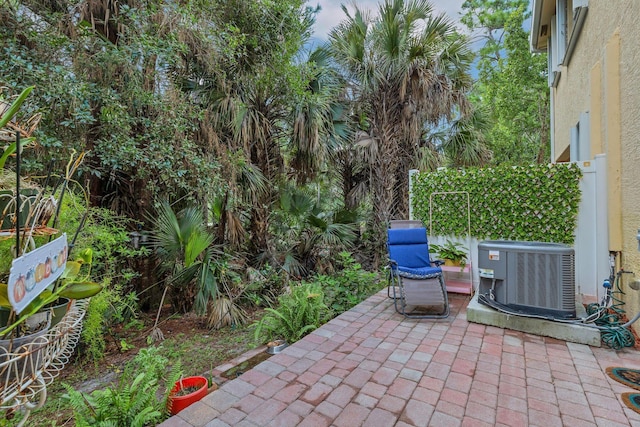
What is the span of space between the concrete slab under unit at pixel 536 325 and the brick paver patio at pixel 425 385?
0.09m

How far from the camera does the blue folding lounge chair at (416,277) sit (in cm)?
367

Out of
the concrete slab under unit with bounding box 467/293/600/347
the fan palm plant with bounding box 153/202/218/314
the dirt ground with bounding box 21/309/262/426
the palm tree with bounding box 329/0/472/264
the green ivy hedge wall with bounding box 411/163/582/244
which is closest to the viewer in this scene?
the dirt ground with bounding box 21/309/262/426

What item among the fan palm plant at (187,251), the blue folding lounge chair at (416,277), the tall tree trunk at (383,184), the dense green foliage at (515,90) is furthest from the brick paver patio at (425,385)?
the dense green foliage at (515,90)

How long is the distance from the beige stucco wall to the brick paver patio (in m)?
1.38

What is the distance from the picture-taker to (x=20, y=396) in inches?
41.0

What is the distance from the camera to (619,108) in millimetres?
3459

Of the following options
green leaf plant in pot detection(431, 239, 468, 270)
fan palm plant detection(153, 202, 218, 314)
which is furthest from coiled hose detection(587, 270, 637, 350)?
fan palm plant detection(153, 202, 218, 314)

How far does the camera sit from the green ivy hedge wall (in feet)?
13.9

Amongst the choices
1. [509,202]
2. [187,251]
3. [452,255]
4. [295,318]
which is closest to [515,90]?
[509,202]

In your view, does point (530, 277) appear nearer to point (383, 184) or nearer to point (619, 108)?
point (619, 108)

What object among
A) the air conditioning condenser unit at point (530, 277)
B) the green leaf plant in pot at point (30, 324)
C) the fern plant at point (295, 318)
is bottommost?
the fern plant at point (295, 318)

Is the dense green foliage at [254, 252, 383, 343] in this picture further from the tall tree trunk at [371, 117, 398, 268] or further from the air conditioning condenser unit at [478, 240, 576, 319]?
the tall tree trunk at [371, 117, 398, 268]

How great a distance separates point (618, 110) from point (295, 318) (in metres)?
4.46

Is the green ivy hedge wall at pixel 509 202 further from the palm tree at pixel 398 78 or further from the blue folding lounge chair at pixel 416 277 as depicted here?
the palm tree at pixel 398 78
